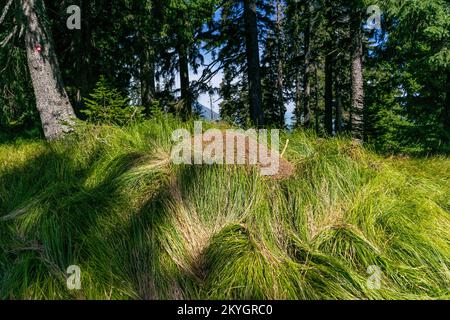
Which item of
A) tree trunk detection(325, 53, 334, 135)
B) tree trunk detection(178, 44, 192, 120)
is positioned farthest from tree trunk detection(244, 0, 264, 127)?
tree trunk detection(325, 53, 334, 135)

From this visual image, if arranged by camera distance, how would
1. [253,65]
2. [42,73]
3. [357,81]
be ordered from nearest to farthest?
[42,73] < [357,81] < [253,65]

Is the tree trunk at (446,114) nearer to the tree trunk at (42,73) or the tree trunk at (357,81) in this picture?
the tree trunk at (357,81)

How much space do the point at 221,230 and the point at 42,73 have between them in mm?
4425

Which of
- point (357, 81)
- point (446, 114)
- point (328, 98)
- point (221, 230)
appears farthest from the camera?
point (328, 98)

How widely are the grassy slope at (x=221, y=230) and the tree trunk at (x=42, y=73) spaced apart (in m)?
1.63

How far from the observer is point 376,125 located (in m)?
13.9

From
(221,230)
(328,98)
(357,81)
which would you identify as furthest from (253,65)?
(221,230)

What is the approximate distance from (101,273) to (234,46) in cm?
1013

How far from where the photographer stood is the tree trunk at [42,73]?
514 cm

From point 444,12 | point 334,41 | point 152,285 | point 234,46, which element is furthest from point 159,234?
point 334,41

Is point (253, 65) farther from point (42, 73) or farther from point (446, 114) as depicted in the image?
point (42, 73)

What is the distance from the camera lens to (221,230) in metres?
2.86

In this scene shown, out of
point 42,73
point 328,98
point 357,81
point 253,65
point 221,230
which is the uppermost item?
point 253,65

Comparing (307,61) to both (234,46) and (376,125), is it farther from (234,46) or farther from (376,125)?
(234,46)
